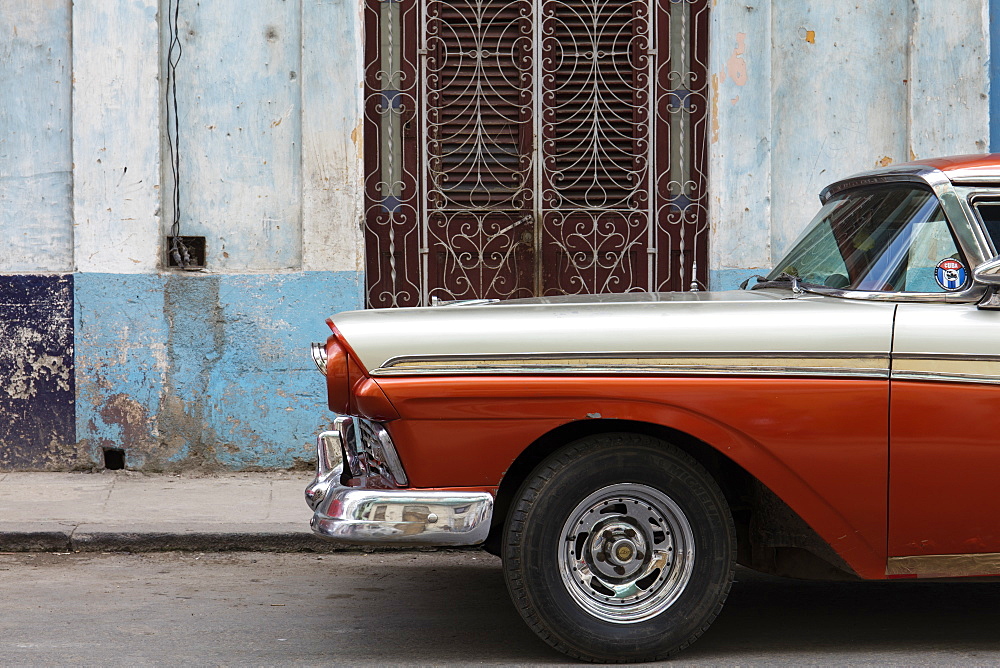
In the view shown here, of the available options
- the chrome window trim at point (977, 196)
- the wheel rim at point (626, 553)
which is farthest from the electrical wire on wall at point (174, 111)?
the chrome window trim at point (977, 196)

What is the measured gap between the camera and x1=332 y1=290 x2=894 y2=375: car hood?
13.4ft

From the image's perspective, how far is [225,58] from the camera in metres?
8.02

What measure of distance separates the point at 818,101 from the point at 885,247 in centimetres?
427

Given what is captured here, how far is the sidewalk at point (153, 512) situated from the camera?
628 cm

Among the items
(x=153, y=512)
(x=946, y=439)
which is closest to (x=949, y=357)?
(x=946, y=439)

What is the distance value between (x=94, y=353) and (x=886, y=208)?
17.6ft

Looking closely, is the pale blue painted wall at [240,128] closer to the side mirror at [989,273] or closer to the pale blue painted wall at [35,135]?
the pale blue painted wall at [35,135]

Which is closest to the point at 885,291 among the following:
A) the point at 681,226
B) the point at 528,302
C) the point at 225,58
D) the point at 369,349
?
the point at 528,302

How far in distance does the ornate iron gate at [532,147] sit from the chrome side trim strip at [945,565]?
170 inches

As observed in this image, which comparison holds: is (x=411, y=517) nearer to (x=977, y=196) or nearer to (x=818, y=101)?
(x=977, y=196)

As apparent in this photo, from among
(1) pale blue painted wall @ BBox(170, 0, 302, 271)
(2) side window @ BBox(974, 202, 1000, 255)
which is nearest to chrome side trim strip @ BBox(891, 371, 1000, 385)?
(2) side window @ BBox(974, 202, 1000, 255)

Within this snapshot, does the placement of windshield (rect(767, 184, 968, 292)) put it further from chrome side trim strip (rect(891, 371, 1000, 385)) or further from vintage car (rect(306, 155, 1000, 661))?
chrome side trim strip (rect(891, 371, 1000, 385))

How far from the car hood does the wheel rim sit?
51cm

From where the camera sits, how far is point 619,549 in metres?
4.12
